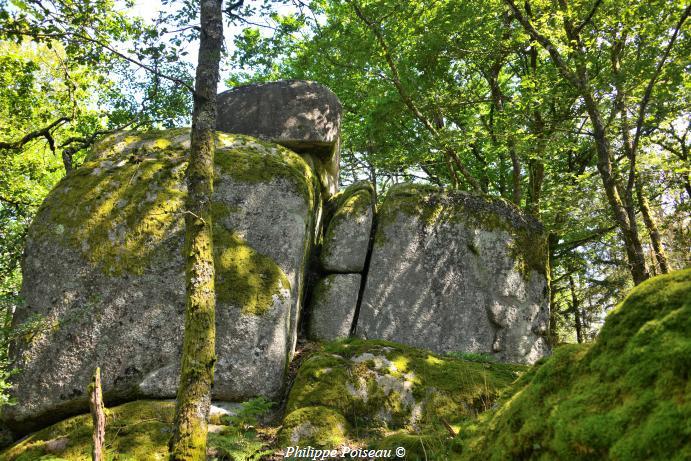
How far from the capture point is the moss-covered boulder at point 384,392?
5844 mm

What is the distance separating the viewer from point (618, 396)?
2.09 meters

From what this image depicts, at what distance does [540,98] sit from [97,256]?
35.3 ft

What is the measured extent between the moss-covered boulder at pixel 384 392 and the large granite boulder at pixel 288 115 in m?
5.55

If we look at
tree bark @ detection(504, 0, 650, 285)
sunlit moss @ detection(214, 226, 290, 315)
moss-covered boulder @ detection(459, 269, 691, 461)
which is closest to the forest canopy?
tree bark @ detection(504, 0, 650, 285)

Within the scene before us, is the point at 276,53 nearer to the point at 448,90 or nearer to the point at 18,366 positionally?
the point at 18,366

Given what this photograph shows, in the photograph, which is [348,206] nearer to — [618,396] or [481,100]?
[481,100]

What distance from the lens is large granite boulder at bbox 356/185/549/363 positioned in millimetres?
9820

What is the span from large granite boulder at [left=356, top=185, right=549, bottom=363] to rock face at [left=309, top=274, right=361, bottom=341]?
10.9 inches

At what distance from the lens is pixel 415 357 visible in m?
6.97

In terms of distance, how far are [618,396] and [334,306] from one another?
7699 millimetres

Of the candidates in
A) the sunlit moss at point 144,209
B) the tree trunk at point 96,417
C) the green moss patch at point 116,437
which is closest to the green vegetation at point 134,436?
the green moss patch at point 116,437

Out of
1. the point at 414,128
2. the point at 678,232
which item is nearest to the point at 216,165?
the point at 414,128

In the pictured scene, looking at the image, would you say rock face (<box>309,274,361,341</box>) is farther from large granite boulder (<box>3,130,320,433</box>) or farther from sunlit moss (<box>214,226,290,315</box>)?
sunlit moss (<box>214,226,290,315</box>)

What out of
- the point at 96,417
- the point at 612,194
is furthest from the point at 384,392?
the point at 612,194
